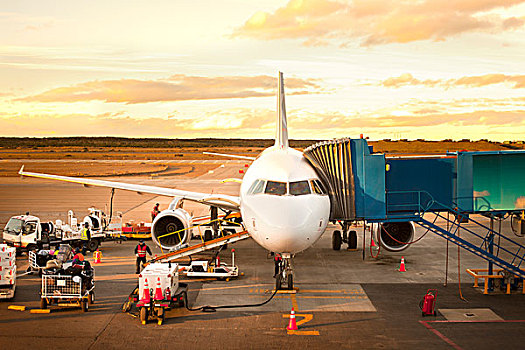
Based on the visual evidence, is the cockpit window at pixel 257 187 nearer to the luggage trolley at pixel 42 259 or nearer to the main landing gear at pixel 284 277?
the main landing gear at pixel 284 277

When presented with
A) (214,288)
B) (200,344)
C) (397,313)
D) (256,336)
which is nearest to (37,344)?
(200,344)

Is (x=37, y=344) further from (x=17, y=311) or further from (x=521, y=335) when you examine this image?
(x=521, y=335)

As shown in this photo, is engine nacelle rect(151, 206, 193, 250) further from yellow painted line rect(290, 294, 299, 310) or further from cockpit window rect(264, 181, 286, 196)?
cockpit window rect(264, 181, 286, 196)

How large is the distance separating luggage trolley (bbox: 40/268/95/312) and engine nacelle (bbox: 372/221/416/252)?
12.6 metres

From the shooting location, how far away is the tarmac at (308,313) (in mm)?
14180

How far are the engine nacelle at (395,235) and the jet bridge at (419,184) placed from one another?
29.4 inches

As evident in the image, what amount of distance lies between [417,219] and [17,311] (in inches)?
572

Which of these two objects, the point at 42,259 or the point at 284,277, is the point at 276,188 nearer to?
the point at 284,277

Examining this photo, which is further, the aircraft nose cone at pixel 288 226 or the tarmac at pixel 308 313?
the aircraft nose cone at pixel 288 226

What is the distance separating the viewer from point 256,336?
1452 centimetres

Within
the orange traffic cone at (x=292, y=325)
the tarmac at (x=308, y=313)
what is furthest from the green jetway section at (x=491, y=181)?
the orange traffic cone at (x=292, y=325)

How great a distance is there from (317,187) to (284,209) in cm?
199

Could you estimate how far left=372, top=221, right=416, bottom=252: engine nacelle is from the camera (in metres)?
23.9

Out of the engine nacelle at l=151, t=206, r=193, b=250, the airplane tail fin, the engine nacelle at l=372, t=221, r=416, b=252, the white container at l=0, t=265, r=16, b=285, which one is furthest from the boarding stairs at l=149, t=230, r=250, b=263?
the engine nacelle at l=372, t=221, r=416, b=252
